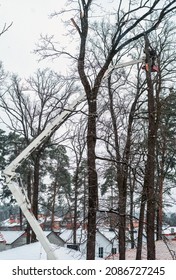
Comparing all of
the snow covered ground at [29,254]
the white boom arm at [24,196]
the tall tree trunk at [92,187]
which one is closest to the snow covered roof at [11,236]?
the snow covered ground at [29,254]

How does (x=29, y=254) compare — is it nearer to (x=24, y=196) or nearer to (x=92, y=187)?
(x=92, y=187)

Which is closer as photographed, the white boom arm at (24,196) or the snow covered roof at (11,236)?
the white boom arm at (24,196)

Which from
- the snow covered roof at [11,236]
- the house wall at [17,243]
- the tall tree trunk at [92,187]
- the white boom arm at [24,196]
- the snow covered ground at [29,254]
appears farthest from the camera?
the snow covered roof at [11,236]

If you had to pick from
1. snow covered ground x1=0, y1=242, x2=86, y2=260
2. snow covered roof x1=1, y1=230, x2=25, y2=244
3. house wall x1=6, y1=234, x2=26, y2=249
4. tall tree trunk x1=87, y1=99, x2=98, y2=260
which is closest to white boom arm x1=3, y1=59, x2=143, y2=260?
tall tree trunk x1=87, y1=99, x2=98, y2=260

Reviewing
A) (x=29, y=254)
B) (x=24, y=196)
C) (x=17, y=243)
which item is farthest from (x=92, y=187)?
(x=17, y=243)

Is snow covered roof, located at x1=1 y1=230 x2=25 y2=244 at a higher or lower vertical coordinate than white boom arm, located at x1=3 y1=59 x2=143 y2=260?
lower

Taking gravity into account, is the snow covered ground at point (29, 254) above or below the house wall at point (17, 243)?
above

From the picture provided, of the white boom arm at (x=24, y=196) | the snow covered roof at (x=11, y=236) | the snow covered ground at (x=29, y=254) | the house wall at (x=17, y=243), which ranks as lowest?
the house wall at (x=17, y=243)

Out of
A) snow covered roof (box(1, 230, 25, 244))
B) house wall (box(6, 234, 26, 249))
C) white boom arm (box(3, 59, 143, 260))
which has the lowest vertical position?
house wall (box(6, 234, 26, 249))

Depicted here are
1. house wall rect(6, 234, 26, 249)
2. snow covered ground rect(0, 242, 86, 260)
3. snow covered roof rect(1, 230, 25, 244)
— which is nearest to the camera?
snow covered ground rect(0, 242, 86, 260)

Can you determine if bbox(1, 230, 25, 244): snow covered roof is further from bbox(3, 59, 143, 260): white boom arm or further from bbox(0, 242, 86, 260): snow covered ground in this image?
bbox(3, 59, 143, 260): white boom arm

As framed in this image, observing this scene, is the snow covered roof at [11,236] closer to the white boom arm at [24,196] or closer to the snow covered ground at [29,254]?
the snow covered ground at [29,254]

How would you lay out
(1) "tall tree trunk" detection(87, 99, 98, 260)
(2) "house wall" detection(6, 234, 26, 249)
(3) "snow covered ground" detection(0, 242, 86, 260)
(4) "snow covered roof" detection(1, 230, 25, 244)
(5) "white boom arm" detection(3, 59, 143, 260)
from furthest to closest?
(4) "snow covered roof" detection(1, 230, 25, 244) < (2) "house wall" detection(6, 234, 26, 249) < (3) "snow covered ground" detection(0, 242, 86, 260) < (1) "tall tree trunk" detection(87, 99, 98, 260) < (5) "white boom arm" detection(3, 59, 143, 260)

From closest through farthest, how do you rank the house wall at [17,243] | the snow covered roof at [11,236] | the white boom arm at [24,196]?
the white boom arm at [24,196]
the house wall at [17,243]
the snow covered roof at [11,236]
